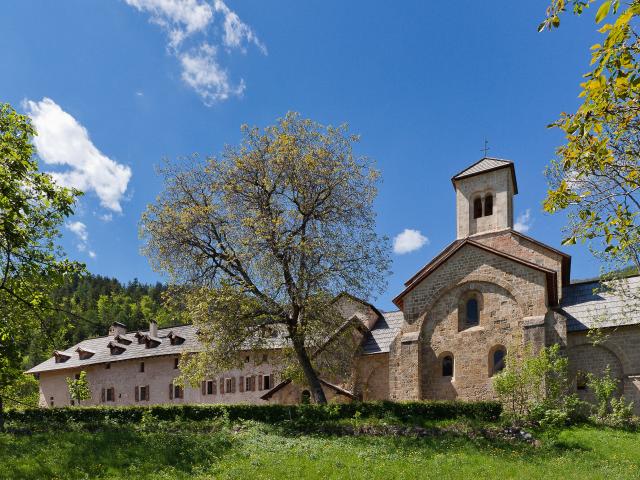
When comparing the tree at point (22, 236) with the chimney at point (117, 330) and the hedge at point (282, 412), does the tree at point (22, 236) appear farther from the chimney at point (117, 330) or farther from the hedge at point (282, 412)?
the chimney at point (117, 330)

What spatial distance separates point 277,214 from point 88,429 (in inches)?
468

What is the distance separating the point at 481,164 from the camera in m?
32.1

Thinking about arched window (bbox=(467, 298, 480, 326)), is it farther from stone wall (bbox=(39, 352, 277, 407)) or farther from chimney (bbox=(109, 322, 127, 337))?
chimney (bbox=(109, 322, 127, 337))

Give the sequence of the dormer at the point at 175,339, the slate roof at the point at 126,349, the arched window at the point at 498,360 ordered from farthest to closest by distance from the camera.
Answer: the dormer at the point at 175,339 → the slate roof at the point at 126,349 → the arched window at the point at 498,360

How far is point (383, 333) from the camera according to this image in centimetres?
3234

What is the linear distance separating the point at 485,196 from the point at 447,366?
10.3 m

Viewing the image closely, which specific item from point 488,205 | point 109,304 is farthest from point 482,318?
point 109,304

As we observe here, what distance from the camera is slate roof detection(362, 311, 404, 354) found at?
102 ft

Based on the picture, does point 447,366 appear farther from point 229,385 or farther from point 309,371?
point 229,385

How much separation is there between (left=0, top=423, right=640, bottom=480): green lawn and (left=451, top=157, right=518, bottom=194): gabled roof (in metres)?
15.5

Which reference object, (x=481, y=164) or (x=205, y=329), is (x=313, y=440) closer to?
(x=205, y=329)

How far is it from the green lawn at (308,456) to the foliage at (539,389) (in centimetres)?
112

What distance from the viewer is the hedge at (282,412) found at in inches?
861

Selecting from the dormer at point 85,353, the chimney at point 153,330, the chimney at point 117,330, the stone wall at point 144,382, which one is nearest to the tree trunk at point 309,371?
the stone wall at point 144,382
